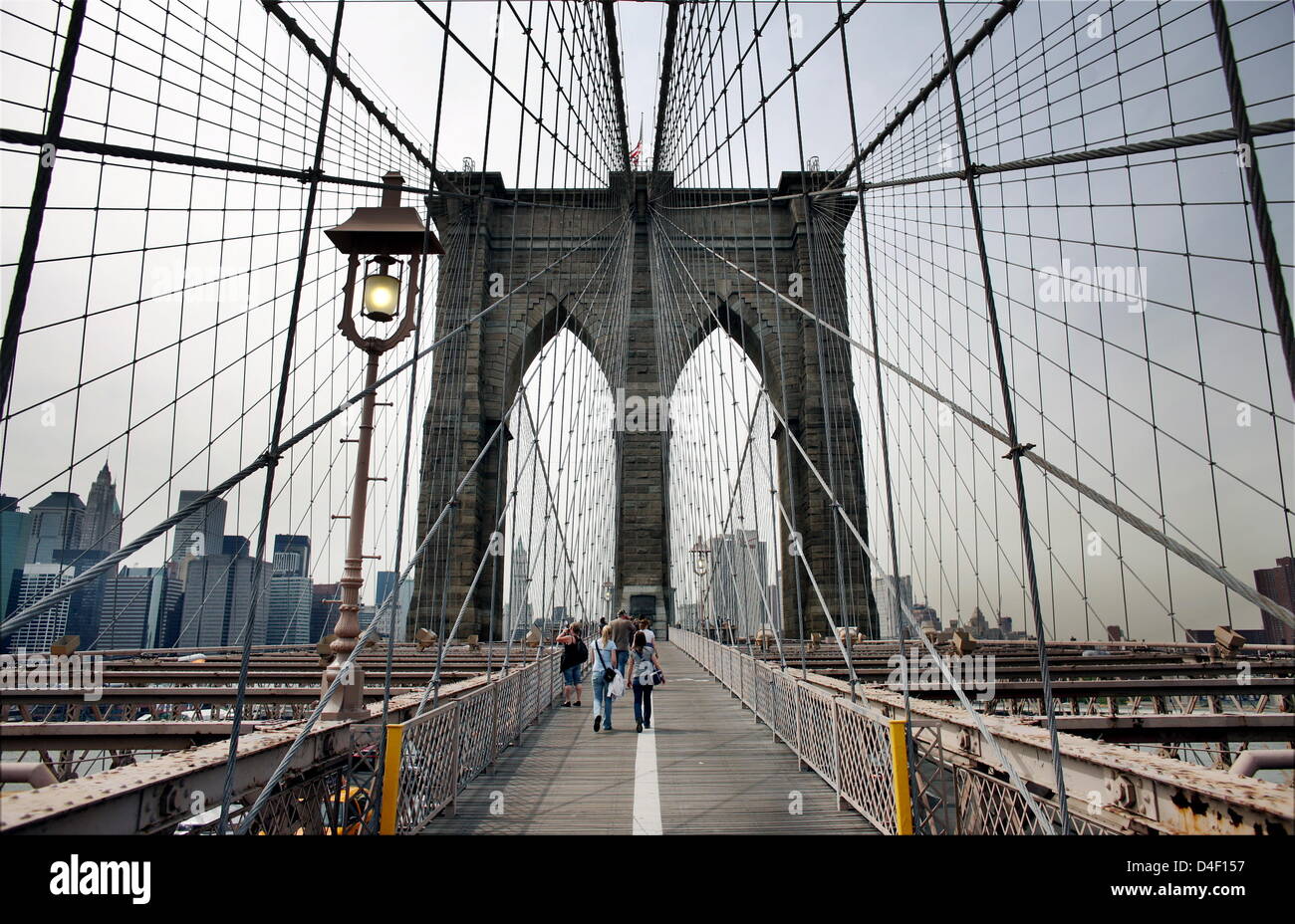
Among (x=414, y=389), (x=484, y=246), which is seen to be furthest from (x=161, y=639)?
(x=484, y=246)

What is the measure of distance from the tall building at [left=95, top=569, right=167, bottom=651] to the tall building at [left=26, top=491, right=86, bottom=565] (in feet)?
1.87

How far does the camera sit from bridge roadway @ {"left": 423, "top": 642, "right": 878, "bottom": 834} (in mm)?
3873

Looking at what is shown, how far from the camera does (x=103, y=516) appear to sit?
7246 mm

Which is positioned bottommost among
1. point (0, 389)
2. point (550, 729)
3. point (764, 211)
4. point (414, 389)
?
point (550, 729)

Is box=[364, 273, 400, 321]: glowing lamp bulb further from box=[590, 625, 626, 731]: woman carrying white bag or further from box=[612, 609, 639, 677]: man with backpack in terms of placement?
box=[612, 609, 639, 677]: man with backpack

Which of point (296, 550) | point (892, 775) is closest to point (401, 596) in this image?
point (296, 550)

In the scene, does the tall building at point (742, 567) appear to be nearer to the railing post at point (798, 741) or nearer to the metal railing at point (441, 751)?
the railing post at point (798, 741)

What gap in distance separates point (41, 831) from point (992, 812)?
3.58 m

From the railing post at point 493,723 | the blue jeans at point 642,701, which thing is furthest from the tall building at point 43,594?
the blue jeans at point 642,701
